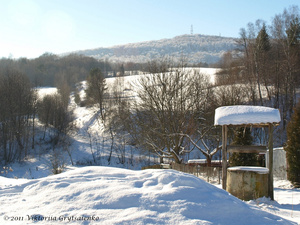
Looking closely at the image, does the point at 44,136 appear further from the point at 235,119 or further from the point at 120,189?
the point at 120,189

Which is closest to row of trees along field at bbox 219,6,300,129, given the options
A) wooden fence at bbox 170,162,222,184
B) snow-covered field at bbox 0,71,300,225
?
wooden fence at bbox 170,162,222,184

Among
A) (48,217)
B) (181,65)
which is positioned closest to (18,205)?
(48,217)

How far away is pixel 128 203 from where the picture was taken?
4.32m

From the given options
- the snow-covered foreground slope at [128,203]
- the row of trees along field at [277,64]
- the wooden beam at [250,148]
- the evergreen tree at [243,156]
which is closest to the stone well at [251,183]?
the wooden beam at [250,148]

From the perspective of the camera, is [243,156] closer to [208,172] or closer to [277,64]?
[208,172]

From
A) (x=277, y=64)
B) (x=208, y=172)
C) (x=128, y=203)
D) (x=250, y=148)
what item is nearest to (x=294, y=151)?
(x=250, y=148)

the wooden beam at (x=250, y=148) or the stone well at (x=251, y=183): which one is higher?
the wooden beam at (x=250, y=148)

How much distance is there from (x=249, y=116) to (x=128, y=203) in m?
5.87

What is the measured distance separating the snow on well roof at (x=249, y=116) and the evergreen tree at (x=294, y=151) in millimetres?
3053

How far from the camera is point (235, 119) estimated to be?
9086 mm

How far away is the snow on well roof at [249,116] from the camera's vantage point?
29.2ft

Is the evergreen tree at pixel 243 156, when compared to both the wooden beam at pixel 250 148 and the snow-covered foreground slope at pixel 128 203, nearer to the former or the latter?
the wooden beam at pixel 250 148

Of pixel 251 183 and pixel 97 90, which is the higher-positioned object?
pixel 97 90

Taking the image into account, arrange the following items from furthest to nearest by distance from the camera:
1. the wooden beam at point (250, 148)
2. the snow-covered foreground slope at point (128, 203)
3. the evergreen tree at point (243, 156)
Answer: the evergreen tree at point (243, 156), the wooden beam at point (250, 148), the snow-covered foreground slope at point (128, 203)
